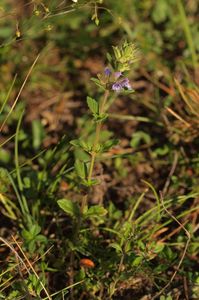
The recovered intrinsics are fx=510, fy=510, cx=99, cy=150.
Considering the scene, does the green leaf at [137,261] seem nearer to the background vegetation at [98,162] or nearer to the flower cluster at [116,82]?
the background vegetation at [98,162]

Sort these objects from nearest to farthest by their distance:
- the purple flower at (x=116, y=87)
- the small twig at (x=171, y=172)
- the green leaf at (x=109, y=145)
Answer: the purple flower at (x=116, y=87) → the green leaf at (x=109, y=145) → the small twig at (x=171, y=172)

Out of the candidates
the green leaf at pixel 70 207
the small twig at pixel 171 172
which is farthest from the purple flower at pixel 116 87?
the small twig at pixel 171 172

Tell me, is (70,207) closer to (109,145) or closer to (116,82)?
(109,145)

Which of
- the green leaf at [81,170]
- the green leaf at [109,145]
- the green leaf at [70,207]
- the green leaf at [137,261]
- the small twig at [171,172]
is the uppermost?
the green leaf at [109,145]

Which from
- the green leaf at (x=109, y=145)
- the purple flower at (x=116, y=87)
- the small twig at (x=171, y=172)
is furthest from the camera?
the small twig at (x=171, y=172)

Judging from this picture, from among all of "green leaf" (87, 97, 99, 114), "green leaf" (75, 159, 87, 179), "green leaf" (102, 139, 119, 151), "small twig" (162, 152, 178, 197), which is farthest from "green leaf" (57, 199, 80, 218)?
"small twig" (162, 152, 178, 197)

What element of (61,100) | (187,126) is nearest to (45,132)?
(61,100)

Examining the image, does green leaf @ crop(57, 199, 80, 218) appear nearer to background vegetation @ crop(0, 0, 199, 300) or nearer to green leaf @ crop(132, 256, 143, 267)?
background vegetation @ crop(0, 0, 199, 300)

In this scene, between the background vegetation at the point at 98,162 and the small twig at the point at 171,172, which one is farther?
the small twig at the point at 171,172

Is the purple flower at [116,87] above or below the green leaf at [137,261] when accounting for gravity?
above
